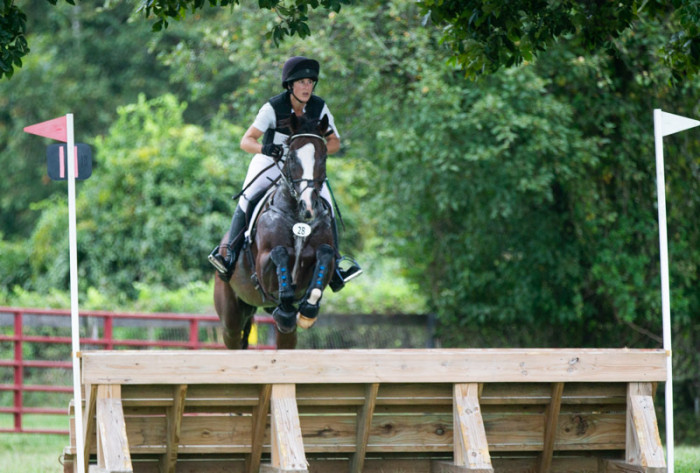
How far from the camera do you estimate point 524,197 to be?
35.3 ft

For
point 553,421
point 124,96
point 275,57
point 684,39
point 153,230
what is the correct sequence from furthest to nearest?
point 124,96 → point 153,230 → point 275,57 → point 684,39 → point 553,421

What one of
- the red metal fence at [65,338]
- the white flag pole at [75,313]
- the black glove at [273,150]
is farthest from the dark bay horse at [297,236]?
the red metal fence at [65,338]

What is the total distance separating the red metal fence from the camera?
10398 millimetres

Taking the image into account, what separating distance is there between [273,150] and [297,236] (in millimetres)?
579

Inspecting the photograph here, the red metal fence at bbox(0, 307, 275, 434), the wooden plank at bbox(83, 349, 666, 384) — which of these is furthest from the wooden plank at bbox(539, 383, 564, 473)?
the red metal fence at bbox(0, 307, 275, 434)

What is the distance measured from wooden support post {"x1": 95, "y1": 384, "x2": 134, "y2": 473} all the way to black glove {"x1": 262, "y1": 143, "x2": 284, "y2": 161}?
6.50 ft

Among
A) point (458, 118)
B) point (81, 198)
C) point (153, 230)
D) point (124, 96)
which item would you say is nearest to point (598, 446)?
point (458, 118)

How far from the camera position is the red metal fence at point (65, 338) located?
10.4m

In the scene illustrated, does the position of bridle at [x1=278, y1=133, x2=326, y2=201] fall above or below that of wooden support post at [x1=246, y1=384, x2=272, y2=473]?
above

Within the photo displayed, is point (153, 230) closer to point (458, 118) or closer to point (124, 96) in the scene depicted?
point (458, 118)

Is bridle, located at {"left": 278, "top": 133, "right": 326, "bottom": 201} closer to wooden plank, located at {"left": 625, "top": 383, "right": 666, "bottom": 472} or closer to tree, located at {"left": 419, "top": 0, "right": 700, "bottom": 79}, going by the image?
tree, located at {"left": 419, "top": 0, "right": 700, "bottom": 79}

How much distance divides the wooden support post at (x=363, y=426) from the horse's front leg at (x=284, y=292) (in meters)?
0.96

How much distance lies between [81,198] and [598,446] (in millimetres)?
11198

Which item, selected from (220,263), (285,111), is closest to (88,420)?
(220,263)
